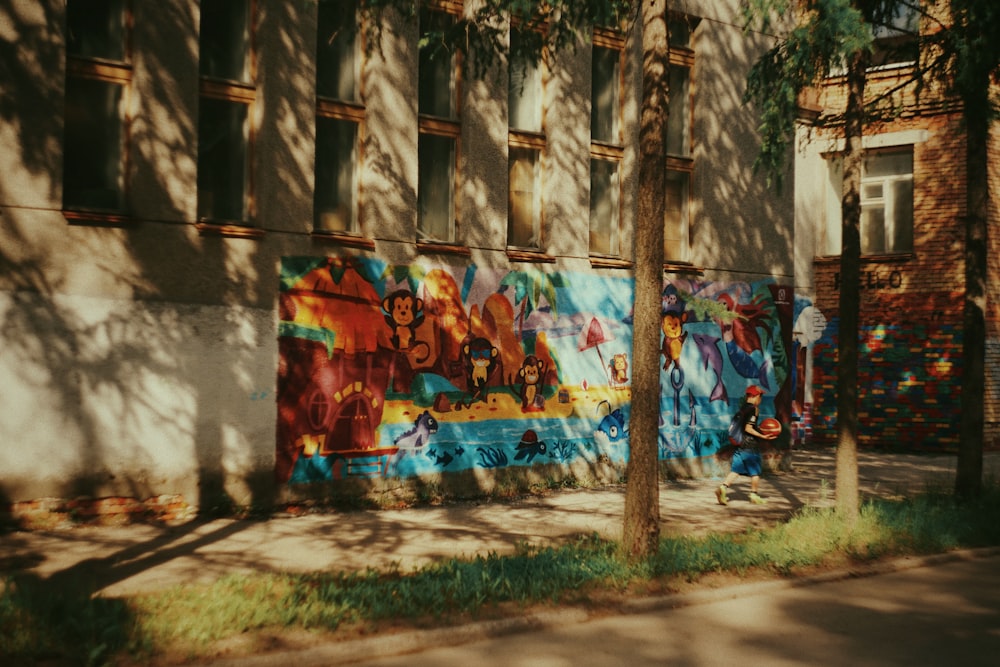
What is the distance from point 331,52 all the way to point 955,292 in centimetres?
1498

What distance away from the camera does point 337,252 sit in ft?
40.4

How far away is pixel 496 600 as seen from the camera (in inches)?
291

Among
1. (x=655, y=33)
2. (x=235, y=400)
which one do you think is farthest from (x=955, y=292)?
(x=235, y=400)

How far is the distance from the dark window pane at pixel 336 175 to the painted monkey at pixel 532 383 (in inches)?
130

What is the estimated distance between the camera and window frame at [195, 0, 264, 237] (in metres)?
11.5

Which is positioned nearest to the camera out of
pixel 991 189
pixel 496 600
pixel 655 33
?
pixel 496 600

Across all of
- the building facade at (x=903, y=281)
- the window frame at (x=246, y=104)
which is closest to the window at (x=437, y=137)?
the window frame at (x=246, y=104)

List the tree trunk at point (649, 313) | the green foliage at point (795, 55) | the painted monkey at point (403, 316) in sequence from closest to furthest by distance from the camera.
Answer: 1. the tree trunk at point (649, 313)
2. the green foliage at point (795, 55)
3. the painted monkey at point (403, 316)

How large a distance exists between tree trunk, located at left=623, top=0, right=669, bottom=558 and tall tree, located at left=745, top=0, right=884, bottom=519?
2044mm

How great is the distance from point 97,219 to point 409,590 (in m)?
5.78

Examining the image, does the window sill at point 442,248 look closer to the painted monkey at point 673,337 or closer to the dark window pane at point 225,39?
the dark window pane at point 225,39

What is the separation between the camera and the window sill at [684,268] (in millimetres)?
15844

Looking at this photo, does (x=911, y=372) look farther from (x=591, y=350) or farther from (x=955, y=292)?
(x=591, y=350)

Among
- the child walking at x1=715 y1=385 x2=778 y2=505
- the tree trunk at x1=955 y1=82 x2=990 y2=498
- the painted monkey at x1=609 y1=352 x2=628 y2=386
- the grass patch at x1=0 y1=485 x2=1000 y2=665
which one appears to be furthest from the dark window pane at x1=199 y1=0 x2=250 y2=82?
the tree trunk at x1=955 y1=82 x2=990 y2=498
